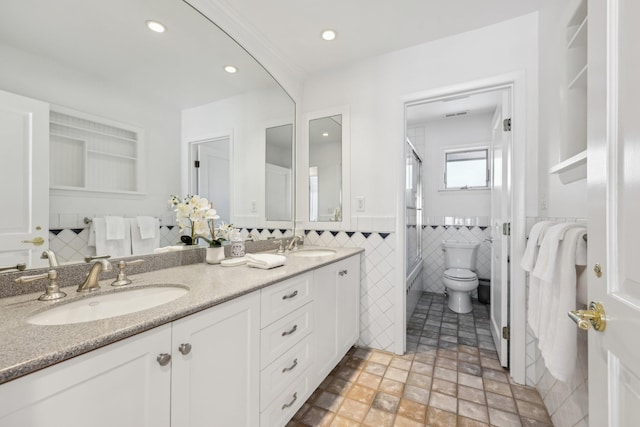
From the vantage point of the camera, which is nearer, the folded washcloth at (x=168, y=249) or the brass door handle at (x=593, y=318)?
the brass door handle at (x=593, y=318)

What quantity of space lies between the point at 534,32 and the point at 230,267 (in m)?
2.42

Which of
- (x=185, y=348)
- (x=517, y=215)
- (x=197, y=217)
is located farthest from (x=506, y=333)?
(x=197, y=217)

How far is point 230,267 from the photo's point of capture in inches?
59.1

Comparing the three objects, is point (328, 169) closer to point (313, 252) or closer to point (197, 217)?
point (313, 252)

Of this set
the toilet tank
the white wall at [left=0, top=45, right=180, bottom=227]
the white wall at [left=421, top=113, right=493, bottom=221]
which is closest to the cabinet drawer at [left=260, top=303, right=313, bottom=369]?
the white wall at [left=0, top=45, right=180, bottom=227]

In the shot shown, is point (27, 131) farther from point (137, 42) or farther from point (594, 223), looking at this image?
point (594, 223)

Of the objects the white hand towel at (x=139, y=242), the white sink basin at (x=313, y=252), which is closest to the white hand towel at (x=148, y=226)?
the white hand towel at (x=139, y=242)

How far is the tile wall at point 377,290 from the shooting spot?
2191 mm

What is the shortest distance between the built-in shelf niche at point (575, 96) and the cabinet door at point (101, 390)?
5.95ft

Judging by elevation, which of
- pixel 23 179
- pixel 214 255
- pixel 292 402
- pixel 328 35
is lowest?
pixel 292 402

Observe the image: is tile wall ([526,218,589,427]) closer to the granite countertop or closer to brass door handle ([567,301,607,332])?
brass door handle ([567,301,607,332])

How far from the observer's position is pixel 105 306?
3.29ft

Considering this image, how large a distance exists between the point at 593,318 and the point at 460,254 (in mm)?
2982

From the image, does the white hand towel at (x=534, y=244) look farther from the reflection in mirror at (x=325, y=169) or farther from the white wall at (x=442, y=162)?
the white wall at (x=442, y=162)
